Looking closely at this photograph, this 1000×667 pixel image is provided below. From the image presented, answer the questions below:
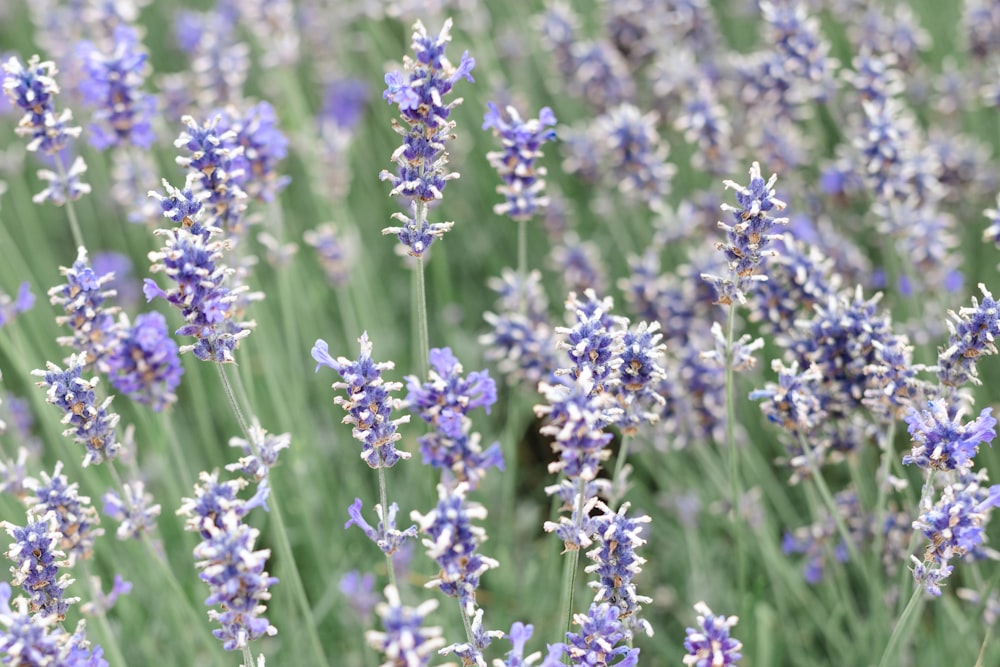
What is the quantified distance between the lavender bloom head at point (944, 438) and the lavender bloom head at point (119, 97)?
2298 millimetres

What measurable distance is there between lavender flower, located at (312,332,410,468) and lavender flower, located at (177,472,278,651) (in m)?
0.24

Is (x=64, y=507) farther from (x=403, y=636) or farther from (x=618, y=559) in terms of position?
(x=618, y=559)

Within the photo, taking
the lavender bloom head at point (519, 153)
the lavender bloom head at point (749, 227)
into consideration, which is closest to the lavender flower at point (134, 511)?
the lavender bloom head at point (519, 153)

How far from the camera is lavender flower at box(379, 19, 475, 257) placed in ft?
7.36

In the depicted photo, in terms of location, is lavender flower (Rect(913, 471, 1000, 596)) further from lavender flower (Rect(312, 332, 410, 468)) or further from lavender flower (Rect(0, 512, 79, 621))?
lavender flower (Rect(0, 512, 79, 621))

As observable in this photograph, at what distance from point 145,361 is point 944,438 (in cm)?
196

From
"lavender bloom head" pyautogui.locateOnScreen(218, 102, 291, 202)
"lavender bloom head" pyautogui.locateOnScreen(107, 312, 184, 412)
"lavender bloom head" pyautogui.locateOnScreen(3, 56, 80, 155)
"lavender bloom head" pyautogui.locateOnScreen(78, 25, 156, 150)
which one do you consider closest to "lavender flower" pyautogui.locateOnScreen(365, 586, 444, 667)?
"lavender bloom head" pyautogui.locateOnScreen(107, 312, 184, 412)

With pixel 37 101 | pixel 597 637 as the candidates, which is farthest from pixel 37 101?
pixel 597 637

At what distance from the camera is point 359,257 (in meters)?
4.48

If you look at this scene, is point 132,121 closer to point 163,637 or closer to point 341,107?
point 163,637

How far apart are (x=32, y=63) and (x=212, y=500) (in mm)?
1290

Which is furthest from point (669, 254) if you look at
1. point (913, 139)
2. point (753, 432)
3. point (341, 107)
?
point (341, 107)

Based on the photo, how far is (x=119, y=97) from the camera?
3.12 m

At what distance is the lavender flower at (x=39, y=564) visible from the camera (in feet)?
7.14
